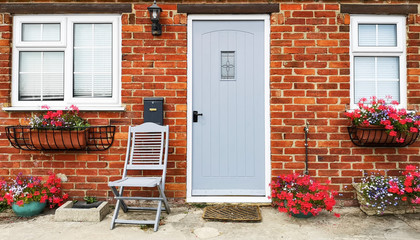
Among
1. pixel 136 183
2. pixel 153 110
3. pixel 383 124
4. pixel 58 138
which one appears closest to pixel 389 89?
pixel 383 124

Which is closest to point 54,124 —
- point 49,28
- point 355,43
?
point 49,28

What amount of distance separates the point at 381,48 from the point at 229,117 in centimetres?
221

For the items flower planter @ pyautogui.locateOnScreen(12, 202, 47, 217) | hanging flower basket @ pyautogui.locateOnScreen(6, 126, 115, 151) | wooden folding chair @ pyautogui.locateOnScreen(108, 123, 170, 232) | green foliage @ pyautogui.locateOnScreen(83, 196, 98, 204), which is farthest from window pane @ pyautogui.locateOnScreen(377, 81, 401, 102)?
flower planter @ pyautogui.locateOnScreen(12, 202, 47, 217)

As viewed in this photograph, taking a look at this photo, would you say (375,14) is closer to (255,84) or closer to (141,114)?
(255,84)

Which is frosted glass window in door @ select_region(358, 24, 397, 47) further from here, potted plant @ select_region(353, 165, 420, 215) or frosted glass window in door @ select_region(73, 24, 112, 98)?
frosted glass window in door @ select_region(73, 24, 112, 98)

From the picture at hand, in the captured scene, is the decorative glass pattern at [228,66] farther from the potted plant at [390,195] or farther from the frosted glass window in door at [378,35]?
the potted plant at [390,195]

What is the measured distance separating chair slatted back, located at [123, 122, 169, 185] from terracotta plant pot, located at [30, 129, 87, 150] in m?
0.63

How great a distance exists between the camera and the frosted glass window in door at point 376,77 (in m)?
4.20

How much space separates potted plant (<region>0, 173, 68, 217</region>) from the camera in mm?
3691

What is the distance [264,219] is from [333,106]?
68.1 inches

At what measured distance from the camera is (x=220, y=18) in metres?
4.19

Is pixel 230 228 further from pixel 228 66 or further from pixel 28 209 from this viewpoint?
pixel 28 209

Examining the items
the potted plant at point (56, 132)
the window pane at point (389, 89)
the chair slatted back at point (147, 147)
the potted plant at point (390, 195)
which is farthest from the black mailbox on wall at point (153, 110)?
the window pane at point (389, 89)

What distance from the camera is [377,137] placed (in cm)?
385
